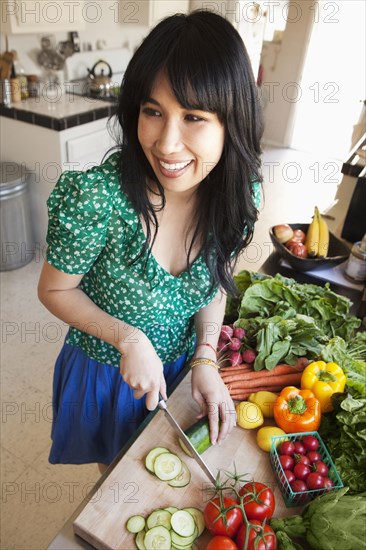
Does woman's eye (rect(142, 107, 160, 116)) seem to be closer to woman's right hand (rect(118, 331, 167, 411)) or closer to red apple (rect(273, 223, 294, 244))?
woman's right hand (rect(118, 331, 167, 411))

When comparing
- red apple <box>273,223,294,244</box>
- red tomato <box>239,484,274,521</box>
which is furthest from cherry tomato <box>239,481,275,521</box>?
red apple <box>273,223,294,244</box>

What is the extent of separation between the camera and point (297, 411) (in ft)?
3.28

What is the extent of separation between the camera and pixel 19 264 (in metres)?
2.86

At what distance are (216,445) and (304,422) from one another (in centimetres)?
20

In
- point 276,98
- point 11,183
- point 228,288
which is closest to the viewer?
point 228,288

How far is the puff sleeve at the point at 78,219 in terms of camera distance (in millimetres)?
840

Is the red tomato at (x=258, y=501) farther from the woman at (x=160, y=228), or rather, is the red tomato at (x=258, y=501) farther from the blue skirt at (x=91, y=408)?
the blue skirt at (x=91, y=408)

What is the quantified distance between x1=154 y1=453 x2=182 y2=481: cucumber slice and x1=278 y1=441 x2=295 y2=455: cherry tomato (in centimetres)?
22

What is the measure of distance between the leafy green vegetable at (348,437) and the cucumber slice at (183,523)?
Result: 33 cm

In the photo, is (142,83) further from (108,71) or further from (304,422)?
(108,71)

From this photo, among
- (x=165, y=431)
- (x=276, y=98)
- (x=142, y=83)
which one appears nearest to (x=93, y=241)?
(x=142, y=83)

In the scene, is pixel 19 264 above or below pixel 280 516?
below

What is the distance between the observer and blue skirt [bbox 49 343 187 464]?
1148 millimetres

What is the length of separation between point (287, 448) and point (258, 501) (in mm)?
142
